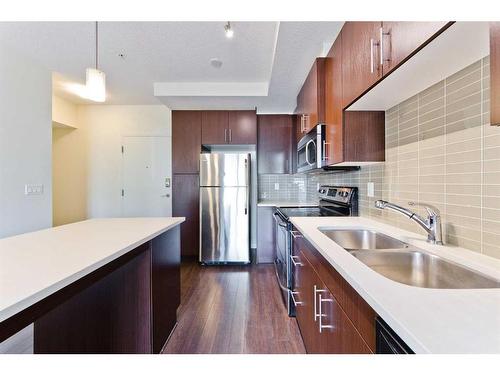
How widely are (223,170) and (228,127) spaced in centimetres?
73

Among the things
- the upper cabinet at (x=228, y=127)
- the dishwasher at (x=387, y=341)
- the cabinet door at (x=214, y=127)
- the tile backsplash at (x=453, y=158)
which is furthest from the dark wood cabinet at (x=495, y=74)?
the cabinet door at (x=214, y=127)

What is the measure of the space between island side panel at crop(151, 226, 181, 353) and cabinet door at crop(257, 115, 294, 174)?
6.84 ft

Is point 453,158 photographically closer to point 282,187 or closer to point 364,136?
point 364,136

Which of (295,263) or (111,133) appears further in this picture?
(111,133)

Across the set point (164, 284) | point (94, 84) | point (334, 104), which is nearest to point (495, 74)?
point (334, 104)

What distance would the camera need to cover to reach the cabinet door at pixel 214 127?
367 cm

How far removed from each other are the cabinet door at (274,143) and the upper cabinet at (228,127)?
0.52 feet

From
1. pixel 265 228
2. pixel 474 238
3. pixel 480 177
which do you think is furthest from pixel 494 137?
pixel 265 228

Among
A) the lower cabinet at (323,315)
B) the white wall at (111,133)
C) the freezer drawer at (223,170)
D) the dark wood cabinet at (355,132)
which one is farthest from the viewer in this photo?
the white wall at (111,133)

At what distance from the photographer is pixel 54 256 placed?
0.96 metres

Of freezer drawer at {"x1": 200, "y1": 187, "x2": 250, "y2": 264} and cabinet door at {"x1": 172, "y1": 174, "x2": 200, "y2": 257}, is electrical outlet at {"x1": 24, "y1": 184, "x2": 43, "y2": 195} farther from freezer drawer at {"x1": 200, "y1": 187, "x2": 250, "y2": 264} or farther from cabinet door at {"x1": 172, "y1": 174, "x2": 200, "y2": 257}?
freezer drawer at {"x1": 200, "y1": 187, "x2": 250, "y2": 264}

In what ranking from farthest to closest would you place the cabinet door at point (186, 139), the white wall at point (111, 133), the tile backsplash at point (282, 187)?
the white wall at point (111, 133) < the tile backsplash at point (282, 187) < the cabinet door at point (186, 139)

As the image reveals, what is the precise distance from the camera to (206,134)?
12.0ft

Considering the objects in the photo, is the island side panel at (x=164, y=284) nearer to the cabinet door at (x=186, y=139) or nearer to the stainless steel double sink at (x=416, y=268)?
the stainless steel double sink at (x=416, y=268)
